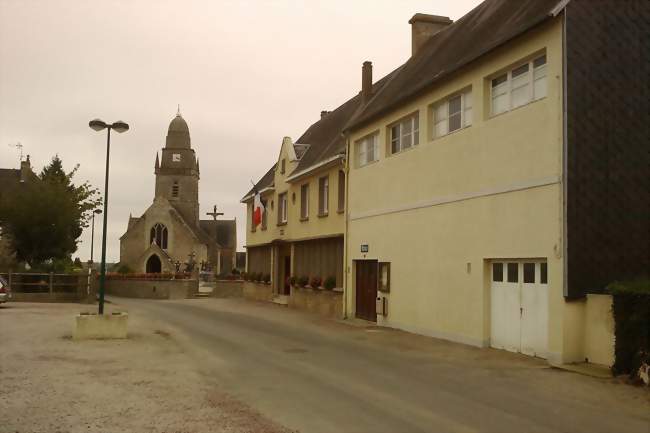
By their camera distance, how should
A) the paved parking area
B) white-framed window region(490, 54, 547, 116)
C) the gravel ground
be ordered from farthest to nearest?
white-framed window region(490, 54, 547, 116) → the paved parking area → the gravel ground

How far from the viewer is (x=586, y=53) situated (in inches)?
530

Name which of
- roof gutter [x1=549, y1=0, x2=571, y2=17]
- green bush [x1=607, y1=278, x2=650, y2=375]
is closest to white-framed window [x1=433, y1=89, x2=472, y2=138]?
roof gutter [x1=549, y1=0, x2=571, y2=17]

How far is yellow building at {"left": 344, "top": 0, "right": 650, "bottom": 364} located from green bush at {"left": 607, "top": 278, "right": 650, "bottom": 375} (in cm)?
76

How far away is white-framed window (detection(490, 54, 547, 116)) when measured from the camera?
14.2m

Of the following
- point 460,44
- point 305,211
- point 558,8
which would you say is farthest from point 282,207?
point 558,8

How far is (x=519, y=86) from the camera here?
49.0ft

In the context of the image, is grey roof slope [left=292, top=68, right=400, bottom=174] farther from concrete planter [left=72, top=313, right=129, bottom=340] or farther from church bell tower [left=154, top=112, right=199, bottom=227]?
church bell tower [left=154, top=112, right=199, bottom=227]

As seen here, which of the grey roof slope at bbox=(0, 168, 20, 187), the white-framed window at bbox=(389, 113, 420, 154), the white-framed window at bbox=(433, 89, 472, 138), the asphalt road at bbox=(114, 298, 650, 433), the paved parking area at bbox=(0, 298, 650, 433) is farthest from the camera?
the grey roof slope at bbox=(0, 168, 20, 187)

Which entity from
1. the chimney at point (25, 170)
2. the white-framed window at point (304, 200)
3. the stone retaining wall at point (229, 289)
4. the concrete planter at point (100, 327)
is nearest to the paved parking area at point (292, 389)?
the concrete planter at point (100, 327)

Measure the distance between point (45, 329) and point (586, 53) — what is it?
15.3 meters

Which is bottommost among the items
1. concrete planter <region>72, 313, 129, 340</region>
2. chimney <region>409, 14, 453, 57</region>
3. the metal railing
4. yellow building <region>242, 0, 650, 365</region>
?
concrete planter <region>72, 313, 129, 340</region>

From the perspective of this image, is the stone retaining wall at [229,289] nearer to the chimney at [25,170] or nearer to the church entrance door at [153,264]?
the church entrance door at [153,264]

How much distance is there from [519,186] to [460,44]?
6868mm

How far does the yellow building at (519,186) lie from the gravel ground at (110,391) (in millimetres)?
7083
